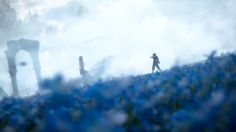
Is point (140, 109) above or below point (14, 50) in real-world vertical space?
below

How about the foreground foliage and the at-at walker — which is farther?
the at-at walker

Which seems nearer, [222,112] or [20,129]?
[222,112]

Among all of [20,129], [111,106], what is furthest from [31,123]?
[111,106]

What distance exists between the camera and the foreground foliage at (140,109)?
6.90 feet

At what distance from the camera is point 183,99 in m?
3.23

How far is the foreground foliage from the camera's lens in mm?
2104

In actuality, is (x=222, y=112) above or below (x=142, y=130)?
above

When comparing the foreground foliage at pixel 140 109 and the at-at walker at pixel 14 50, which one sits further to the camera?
the at-at walker at pixel 14 50

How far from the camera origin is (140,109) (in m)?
2.87

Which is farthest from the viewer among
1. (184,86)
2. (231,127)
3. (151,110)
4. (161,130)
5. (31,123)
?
(184,86)

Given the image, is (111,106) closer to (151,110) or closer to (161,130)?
(151,110)

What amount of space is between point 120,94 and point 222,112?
5.32ft

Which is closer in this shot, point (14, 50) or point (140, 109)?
point (140, 109)

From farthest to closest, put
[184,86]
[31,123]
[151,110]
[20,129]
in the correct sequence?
[184,86], [31,123], [20,129], [151,110]
